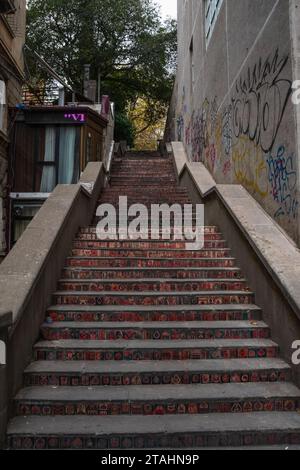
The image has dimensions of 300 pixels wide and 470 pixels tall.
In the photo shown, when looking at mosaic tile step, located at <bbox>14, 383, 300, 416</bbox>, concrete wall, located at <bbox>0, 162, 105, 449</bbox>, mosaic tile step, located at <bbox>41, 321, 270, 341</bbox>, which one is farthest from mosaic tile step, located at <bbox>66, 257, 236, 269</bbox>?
mosaic tile step, located at <bbox>14, 383, 300, 416</bbox>

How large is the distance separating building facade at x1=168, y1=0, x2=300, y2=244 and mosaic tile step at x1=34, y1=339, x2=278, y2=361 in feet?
5.36

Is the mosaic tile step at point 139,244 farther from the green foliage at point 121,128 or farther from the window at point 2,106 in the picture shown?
the green foliage at point 121,128

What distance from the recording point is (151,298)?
491 cm

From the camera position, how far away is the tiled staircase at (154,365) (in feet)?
10.4

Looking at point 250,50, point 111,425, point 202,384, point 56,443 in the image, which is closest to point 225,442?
point 202,384

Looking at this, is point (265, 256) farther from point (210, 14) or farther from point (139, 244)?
point (210, 14)

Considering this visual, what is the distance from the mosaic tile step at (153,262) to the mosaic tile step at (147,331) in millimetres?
1502

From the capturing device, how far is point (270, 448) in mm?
3107

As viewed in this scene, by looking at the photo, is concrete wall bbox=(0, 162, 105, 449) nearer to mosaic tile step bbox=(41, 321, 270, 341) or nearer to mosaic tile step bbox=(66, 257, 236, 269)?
mosaic tile step bbox=(41, 321, 270, 341)

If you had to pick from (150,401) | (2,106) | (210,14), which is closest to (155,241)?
(150,401)

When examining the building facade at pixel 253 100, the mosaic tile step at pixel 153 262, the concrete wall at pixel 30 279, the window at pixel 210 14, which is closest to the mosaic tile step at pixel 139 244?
the concrete wall at pixel 30 279

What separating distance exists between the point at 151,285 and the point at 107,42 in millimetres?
23725

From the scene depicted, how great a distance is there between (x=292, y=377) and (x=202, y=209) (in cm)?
468
